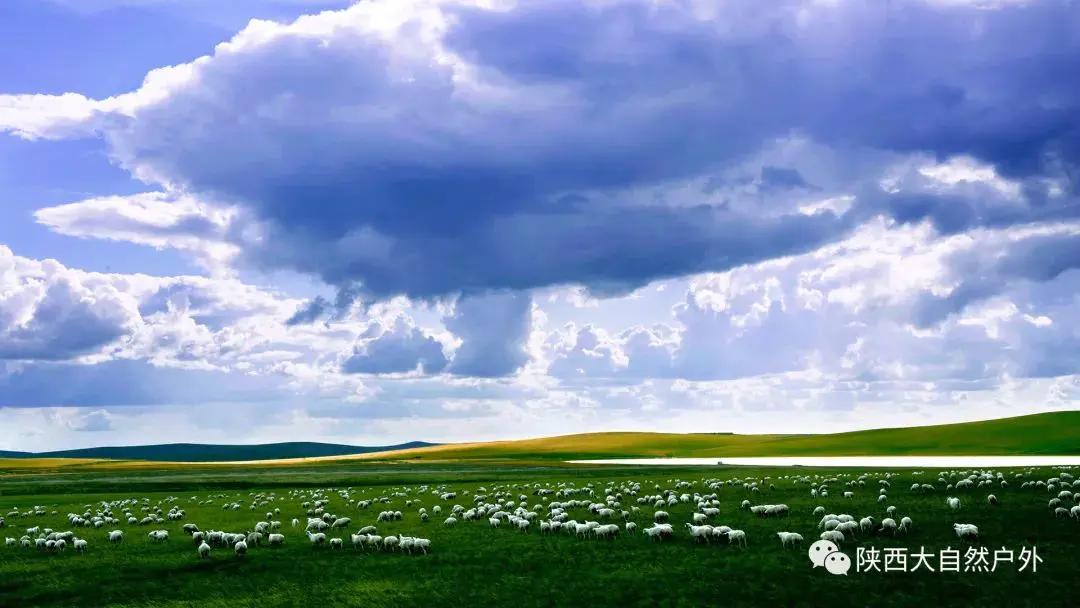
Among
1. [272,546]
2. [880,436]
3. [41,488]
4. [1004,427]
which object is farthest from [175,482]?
[1004,427]

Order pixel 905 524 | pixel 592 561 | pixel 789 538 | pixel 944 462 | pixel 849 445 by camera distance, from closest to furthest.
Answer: pixel 789 538
pixel 592 561
pixel 905 524
pixel 944 462
pixel 849 445

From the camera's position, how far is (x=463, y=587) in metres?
23.7

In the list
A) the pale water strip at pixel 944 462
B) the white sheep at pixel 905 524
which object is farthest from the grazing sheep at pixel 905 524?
the pale water strip at pixel 944 462

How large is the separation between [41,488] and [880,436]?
131717 millimetres

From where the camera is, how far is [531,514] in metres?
35.5

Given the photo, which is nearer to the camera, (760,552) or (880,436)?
(760,552)

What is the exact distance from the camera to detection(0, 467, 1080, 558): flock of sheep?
2938 cm

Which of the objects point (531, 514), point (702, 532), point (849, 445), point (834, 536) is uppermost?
point (834, 536)

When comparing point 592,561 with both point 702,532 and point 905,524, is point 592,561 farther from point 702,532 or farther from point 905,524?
point 905,524

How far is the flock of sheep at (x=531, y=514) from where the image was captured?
29.4 m

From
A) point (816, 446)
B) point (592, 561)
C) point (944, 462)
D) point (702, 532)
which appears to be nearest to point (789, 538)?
point (702, 532)

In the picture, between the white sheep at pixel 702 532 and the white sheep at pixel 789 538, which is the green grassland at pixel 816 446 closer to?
the white sheep at pixel 702 532

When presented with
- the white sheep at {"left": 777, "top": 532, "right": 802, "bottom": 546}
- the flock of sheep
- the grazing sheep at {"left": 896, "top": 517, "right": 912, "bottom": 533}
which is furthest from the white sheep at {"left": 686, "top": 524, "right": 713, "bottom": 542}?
the grazing sheep at {"left": 896, "top": 517, "right": 912, "bottom": 533}

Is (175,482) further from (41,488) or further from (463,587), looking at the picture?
(463,587)
